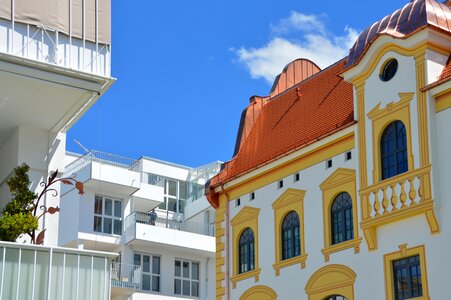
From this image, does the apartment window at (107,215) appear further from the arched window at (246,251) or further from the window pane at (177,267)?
the arched window at (246,251)

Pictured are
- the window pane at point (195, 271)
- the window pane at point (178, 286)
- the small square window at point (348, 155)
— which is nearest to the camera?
the small square window at point (348, 155)

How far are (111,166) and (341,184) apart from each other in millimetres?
21101

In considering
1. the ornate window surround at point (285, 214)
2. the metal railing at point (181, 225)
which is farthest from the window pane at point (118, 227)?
the ornate window surround at point (285, 214)

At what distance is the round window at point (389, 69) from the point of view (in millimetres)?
28820

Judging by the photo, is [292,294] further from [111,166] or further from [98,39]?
[111,166]

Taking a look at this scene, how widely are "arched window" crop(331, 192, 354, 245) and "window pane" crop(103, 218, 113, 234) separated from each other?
19882 mm

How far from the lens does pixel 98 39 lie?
23688 millimetres

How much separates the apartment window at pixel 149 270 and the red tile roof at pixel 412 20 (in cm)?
2117

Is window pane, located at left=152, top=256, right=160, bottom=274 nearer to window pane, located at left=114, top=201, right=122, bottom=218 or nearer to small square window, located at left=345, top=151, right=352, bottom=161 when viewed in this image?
window pane, located at left=114, top=201, right=122, bottom=218

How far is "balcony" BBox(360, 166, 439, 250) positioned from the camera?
26.7 metres

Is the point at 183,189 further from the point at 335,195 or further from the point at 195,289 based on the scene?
the point at 335,195

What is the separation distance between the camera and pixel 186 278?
1959 inches

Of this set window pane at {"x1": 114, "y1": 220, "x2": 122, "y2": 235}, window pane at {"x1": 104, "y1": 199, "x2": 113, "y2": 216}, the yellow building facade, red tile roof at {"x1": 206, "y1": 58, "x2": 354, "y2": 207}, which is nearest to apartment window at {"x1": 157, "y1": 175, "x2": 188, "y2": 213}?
window pane at {"x1": 104, "y1": 199, "x2": 113, "y2": 216}

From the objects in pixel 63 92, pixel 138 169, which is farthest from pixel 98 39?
pixel 138 169
